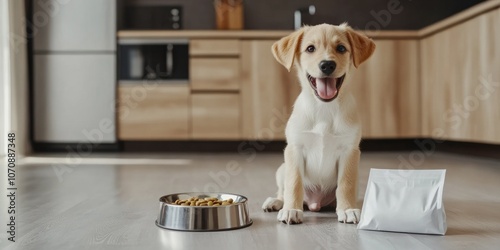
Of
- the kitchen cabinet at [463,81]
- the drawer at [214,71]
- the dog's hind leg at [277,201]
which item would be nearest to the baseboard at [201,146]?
the drawer at [214,71]

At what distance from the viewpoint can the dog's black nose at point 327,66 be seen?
184 cm

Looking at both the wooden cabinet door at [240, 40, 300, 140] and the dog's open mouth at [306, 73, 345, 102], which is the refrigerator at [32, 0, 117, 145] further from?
the dog's open mouth at [306, 73, 345, 102]

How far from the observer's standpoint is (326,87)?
6.21 feet

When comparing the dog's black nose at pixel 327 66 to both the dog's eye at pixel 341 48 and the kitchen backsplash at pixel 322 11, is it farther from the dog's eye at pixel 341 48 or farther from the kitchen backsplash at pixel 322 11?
the kitchen backsplash at pixel 322 11

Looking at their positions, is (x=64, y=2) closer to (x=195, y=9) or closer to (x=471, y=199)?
(x=195, y=9)

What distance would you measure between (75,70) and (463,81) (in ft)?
10.8

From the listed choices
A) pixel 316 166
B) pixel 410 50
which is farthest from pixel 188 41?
pixel 316 166

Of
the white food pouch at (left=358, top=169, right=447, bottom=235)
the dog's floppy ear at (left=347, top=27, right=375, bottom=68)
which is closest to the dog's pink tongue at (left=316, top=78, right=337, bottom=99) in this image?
the dog's floppy ear at (left=347, top=27, right=375, bottom=68)

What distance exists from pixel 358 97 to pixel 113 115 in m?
2.20

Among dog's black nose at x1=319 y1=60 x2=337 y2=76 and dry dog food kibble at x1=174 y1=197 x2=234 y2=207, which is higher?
dog's black nose at x1=319 y1=60 x2=337 y2=76

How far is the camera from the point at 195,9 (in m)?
5.81

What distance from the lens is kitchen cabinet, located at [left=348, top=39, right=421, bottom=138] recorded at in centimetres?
519

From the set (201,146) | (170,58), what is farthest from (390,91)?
(170,58)

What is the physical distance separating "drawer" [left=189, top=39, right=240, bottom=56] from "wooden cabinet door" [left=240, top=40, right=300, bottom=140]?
0.35ft
